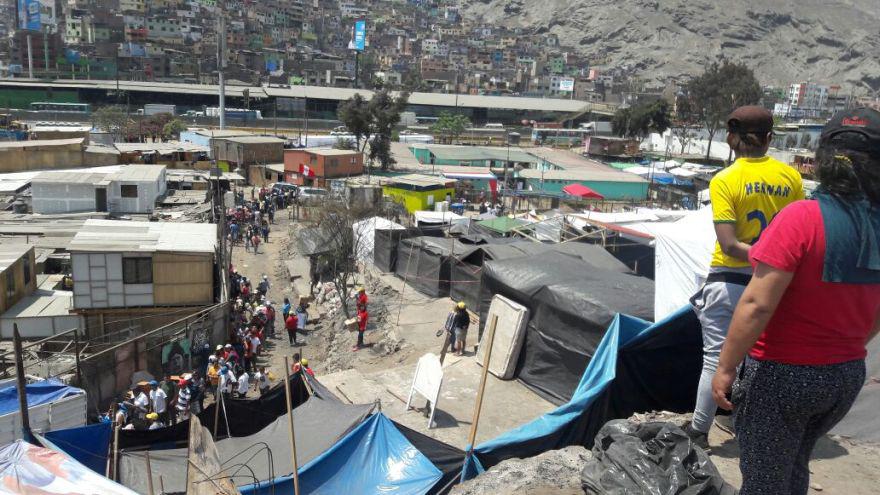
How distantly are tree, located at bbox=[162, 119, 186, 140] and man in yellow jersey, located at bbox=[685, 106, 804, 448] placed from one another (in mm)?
51969

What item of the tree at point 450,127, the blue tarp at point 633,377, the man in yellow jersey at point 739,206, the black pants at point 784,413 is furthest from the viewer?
the tree at point 450,127

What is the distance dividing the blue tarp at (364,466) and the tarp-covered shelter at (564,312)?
2.10 meters

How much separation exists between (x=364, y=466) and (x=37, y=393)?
5.25 m

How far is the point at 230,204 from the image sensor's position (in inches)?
1074

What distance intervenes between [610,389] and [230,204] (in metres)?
24.6

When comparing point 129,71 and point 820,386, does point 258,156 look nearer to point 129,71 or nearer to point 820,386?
point 820,386

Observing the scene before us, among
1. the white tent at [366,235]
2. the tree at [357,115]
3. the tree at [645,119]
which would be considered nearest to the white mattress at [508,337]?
the white tent at [366,235]

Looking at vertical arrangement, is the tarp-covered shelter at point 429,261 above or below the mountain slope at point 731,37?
below

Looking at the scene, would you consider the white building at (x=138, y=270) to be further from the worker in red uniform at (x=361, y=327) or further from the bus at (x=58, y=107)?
the bus at (x=58, y=107)

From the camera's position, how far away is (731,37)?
14888cm

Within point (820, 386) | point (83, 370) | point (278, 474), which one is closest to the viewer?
point (820, 386)

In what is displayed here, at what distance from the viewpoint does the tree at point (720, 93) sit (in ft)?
179

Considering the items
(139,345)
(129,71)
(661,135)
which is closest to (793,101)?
(661,135)

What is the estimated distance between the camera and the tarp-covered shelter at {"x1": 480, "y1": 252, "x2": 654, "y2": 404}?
6926 mm
